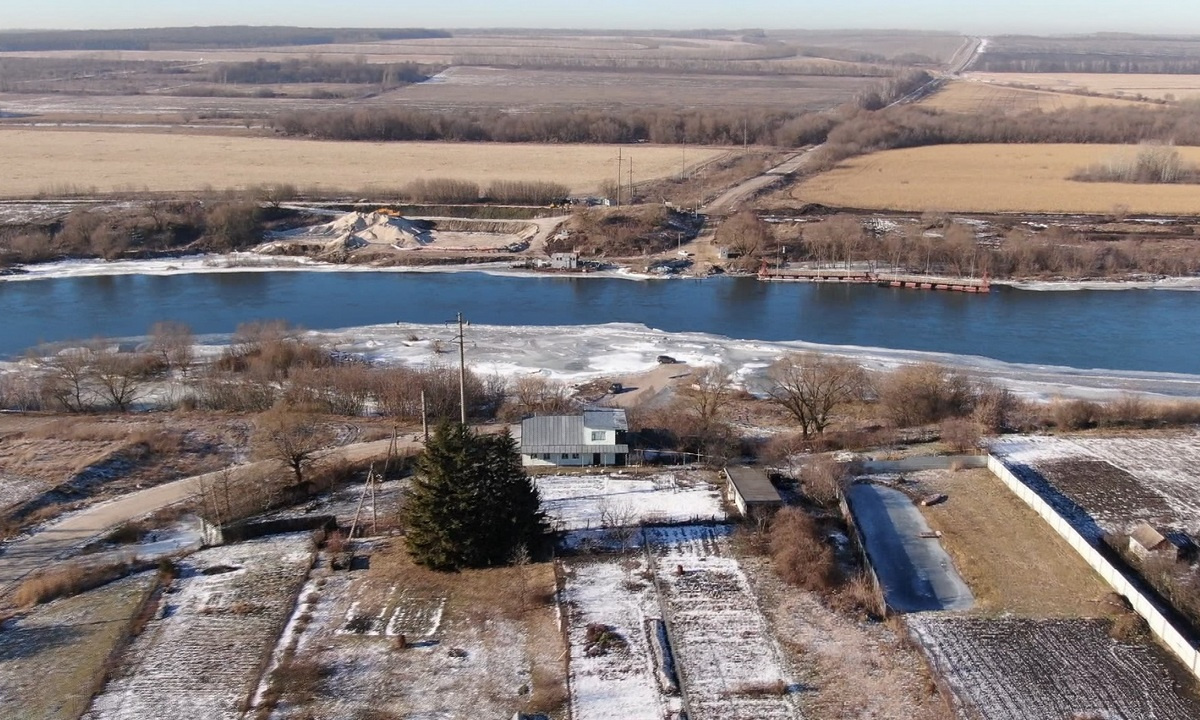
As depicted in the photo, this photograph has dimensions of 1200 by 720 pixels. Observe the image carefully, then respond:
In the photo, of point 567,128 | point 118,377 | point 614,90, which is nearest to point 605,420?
point 118,377

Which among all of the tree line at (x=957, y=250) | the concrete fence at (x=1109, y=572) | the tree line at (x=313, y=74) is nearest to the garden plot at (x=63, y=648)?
the concrete fence at (x=1109, y=572)

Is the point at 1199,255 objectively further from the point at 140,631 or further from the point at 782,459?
the point at 140,631

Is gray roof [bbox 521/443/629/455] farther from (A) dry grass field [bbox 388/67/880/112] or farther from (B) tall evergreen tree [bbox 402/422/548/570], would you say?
(A) dry grass field [bbox 388/67/880/112]

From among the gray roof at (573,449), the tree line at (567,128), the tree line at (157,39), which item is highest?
the tree line at (157,39)

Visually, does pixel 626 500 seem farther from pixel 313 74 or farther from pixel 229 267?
pixel 313 74

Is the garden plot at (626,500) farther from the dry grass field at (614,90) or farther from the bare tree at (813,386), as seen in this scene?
the dry grass field at (614,90)

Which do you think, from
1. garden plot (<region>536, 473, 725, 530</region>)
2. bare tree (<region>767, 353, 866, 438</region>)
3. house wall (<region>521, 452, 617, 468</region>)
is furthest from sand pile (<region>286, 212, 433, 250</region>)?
garden plot (<region>536, 473, 725, 530</region>)
